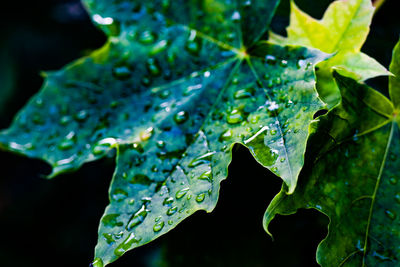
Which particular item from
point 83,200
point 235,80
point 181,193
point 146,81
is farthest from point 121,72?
point 83,200

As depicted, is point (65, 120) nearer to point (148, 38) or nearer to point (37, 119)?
point (37, 119)

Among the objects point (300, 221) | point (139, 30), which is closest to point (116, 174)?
point (139, 30)

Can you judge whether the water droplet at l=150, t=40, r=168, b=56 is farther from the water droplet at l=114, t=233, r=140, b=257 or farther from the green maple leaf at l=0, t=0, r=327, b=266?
the water droplet at l=114, t=233, r=140, b=257

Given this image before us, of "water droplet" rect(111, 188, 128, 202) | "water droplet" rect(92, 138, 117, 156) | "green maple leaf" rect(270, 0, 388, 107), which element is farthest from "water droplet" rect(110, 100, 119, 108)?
"green maple leaf" rect(270, 0, 388, 107)

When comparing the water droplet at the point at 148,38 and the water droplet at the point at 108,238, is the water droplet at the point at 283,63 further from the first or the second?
the water droplet at the point at 108,238

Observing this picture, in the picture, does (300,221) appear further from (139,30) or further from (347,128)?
(139,30)

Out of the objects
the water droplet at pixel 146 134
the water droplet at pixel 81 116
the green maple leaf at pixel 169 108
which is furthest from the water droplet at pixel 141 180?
the water droplet at pixel 81 116
